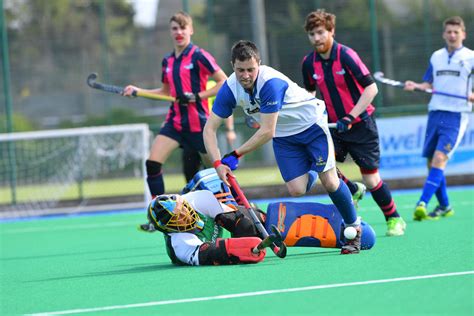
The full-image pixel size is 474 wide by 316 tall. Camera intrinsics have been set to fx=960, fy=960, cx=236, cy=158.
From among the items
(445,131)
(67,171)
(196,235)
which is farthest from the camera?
(67,171)

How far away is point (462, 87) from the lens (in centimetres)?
840

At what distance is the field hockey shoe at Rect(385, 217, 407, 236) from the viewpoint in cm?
691

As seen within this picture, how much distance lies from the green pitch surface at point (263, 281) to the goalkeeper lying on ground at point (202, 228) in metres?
0.09

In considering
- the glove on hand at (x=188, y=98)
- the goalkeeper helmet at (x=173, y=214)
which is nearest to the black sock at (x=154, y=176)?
the glove on hand at (x=188, y=98)

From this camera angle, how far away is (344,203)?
5.83 meters

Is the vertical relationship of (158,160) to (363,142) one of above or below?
below

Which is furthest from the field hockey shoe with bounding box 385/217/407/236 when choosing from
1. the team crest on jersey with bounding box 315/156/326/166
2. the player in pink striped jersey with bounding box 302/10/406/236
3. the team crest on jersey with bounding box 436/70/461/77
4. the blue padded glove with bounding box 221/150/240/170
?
the team crest on jersey with bounding box 436/70/461/77

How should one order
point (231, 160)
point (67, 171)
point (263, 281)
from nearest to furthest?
point (263, 281) → point (231, 160) → point (67, 171)

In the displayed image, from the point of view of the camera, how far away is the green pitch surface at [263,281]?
13.5ft

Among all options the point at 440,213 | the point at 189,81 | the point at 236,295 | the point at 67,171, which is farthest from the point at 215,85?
the point at 67,171

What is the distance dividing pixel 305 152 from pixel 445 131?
263cm

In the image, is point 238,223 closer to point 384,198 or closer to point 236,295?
point 236,295

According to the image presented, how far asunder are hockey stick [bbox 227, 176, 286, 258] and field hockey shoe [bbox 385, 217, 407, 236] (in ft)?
4.81

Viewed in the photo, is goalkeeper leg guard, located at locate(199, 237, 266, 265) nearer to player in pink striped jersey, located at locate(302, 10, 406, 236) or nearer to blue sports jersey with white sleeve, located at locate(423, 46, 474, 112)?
player in pink striped jersey, located at locate(302, 10, 406, 236)
